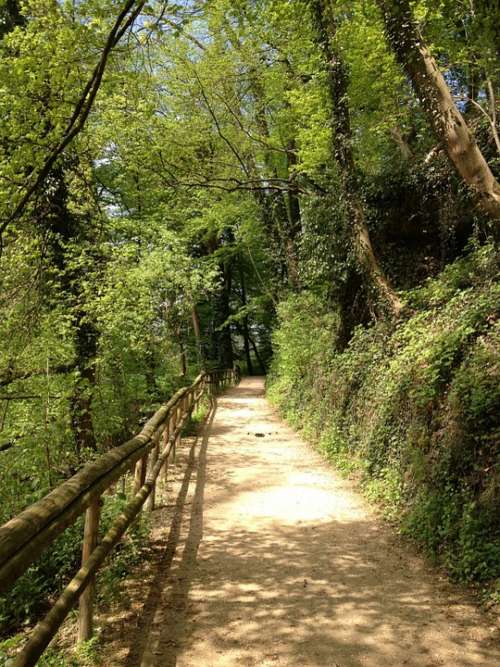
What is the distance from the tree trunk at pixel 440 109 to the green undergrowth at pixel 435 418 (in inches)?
38.8

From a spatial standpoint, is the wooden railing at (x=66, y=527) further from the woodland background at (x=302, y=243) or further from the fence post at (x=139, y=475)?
the woodland background at (x=302, y=243)

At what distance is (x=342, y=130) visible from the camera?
10078 millimetres

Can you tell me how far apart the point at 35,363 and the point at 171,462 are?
337 centimetres

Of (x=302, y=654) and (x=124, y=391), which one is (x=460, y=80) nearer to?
(x=124, y=391)

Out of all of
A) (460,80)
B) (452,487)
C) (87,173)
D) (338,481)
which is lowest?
(338,481)

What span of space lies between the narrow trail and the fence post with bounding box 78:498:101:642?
0.19m

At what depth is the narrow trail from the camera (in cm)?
319

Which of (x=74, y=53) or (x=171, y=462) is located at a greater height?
(x=74, y=53)

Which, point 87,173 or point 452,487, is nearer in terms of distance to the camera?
point 452,487

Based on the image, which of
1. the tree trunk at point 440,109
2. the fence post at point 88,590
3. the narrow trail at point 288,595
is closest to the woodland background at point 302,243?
the tree trunk at point 440,109

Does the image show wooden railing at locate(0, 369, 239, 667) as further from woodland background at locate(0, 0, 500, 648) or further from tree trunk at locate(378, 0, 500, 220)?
tree trunk at locate(378, 0, 500, 220)

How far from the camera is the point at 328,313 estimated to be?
43.2 ft

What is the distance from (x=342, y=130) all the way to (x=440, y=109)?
4079 mm

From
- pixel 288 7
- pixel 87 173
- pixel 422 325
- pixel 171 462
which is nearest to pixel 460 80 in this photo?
pixel 288 7
